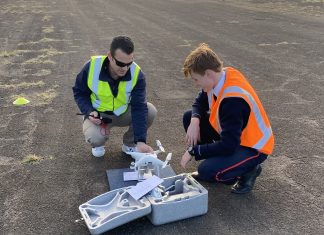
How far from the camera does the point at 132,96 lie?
3.97 meters

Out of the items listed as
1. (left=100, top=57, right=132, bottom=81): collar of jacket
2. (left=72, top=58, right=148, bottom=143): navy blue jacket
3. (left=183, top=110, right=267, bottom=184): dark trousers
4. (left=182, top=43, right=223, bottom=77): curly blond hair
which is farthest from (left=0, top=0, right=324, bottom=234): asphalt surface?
(left=182, top=43, right=223, bottom=77): curly blond hair

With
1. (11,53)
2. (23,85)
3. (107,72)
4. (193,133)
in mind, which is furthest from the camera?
(11,53)

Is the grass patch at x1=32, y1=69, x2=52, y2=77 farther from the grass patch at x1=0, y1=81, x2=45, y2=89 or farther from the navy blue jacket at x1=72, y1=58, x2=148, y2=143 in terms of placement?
the navy blue jacket at x1=72, y1=58, x2=148, y2=143

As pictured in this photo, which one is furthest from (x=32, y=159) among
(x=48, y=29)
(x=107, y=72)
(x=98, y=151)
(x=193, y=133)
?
(x=48, y=29)

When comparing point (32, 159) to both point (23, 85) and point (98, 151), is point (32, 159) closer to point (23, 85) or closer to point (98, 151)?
point (98, 151)

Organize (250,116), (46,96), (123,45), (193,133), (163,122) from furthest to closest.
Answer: (46,96) → (163,122) → (193,133) → (123,45) → (250,116)

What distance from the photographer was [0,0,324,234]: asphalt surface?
10.3 feet

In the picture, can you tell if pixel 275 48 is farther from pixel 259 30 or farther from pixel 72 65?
pixel 72 65

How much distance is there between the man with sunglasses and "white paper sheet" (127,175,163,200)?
21.9 inches

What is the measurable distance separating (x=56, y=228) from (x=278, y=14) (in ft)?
46.0

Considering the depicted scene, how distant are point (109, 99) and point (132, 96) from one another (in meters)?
Answer: 0.22

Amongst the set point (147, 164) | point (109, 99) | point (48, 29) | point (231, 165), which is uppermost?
point (109, 99)

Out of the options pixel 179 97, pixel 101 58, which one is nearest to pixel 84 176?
pixel 101 58

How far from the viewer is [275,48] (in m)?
9.23
